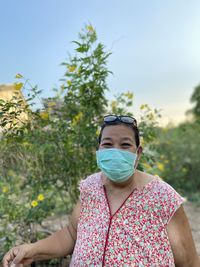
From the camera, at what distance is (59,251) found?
7.93 feet

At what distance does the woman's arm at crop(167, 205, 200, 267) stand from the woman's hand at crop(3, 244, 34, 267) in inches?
33.9

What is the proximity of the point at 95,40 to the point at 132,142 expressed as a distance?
118 centimetres

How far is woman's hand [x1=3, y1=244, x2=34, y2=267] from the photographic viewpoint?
222cm

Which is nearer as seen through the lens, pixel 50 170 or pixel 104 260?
pixel 104 260

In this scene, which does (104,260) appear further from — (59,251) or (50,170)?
(50,170)

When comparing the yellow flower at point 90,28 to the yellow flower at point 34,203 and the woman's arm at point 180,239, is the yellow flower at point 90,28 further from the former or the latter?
the woman's arm at point 180,239

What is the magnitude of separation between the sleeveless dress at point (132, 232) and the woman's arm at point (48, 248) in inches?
6.5

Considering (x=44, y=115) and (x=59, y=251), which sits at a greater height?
(x=44, y=115)

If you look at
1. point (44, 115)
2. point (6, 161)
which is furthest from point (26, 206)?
Answer: point (44, 115)

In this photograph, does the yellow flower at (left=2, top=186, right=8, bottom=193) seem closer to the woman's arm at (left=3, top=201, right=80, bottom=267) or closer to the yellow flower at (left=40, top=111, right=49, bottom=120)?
the yellow flower at (left=40, top=111, right=49, bottom=120)

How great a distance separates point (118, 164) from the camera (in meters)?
2.23

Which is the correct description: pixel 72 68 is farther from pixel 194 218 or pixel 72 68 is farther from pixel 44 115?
pixel 194 218

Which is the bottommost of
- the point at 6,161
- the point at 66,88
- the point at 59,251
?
the point at 59,251

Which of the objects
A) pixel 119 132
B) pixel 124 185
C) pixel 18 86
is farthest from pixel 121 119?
pixel 18 86
